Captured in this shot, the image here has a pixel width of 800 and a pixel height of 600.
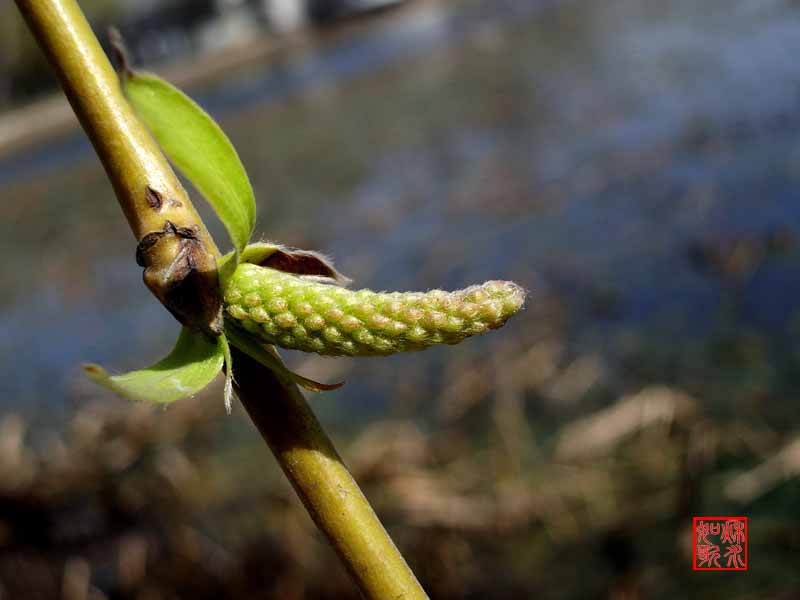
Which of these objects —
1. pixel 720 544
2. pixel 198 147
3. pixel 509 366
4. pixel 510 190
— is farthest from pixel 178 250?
pixel 510 190

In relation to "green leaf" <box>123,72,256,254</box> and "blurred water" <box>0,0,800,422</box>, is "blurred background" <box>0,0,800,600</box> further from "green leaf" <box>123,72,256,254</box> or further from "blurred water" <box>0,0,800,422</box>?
"green leaf" <box>123,72,256,254</box>

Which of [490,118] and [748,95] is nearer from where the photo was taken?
[748,95]

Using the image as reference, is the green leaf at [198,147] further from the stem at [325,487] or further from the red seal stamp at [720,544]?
the red seal stamp at [720,544]

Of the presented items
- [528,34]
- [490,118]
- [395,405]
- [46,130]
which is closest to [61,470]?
[395,405]

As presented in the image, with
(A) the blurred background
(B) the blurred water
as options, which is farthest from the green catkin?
(B) the blurred water

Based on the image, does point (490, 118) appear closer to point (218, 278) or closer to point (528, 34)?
point (528, 34)

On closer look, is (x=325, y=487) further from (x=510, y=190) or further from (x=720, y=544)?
(x=510, y=190)
